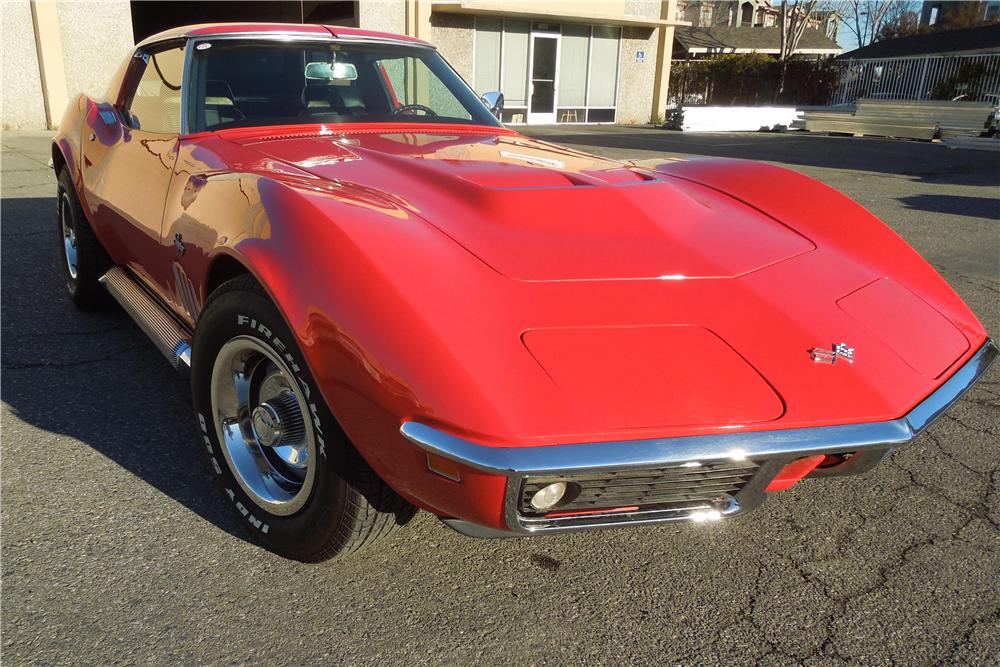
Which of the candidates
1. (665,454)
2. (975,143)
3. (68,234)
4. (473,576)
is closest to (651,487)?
(665,454)

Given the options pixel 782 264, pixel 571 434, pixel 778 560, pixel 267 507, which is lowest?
pixel 778 560

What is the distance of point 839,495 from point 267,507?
71.2 inches

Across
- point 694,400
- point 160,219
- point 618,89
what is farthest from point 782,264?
point 618,89

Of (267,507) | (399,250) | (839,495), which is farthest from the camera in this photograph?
(839,495)

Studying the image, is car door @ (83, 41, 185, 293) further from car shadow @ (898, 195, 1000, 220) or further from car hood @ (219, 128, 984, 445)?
car shadow @ (898, 195, 1000, 220)

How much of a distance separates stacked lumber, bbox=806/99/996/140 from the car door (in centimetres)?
1947

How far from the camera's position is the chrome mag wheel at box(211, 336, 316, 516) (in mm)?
2027

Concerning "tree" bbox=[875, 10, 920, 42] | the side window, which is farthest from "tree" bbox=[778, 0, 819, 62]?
the side window

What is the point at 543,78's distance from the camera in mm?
20328

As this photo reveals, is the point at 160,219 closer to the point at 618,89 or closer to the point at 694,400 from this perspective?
the point at 694,400

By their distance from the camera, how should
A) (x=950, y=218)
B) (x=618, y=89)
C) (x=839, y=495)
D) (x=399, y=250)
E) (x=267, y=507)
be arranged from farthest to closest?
(x=618, y=89), (x=950, y=218), (x=839, y=495), (x=267, y=507), (x=399, y=250)

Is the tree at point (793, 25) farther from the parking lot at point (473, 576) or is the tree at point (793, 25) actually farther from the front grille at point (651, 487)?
the front grille at point (651, 487)

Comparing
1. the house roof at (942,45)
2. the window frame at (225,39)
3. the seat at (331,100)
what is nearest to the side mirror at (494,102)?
the window frame at (225,39)

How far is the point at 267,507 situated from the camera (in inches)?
81.5
